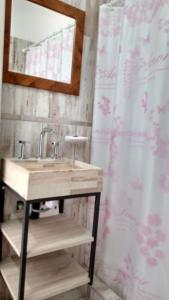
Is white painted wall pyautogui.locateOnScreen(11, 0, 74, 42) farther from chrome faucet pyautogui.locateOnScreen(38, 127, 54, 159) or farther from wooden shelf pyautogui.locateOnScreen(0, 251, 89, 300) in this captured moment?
wooden shelf pyautogui.locateOnScreen(0, 251, 89, 300)

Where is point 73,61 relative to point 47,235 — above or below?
above

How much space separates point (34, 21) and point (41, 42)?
5.0 inches

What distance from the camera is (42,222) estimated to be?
1.51 m

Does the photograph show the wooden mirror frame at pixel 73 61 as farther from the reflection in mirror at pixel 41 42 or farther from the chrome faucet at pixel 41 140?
the chrome faucet at pixel 41 140

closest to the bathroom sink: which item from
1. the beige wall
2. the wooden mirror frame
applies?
the beige wall

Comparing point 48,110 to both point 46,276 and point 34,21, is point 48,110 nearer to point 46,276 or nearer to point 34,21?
point 34,21

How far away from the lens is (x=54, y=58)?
163 cm

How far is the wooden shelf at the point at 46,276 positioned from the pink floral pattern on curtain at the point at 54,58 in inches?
47.2

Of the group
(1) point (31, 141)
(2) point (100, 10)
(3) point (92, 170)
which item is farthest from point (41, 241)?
(2) point (100, 10)

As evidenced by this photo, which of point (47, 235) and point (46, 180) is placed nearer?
point (46, 180)

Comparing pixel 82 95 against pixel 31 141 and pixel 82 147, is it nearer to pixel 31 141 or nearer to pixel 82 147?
pixel 82 147

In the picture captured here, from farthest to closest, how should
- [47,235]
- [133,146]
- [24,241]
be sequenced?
[133,146], [47,235], [24,241]

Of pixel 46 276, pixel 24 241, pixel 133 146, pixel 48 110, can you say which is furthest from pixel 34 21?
pixel 46 276

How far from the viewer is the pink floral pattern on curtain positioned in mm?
1525
